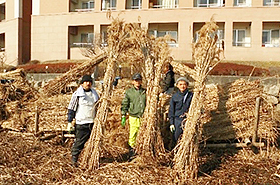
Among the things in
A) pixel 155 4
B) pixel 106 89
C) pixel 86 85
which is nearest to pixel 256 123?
pixel 106 89

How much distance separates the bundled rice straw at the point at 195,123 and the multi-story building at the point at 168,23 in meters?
14.0

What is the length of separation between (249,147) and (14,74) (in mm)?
5905

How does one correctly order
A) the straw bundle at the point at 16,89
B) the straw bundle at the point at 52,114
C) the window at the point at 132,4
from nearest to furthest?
the straw bundle at the point at 52,114
the straw bundle at the point at 16,89
the window at the point at 132,4

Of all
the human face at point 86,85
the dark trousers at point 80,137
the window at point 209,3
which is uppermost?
the window at point 209,3

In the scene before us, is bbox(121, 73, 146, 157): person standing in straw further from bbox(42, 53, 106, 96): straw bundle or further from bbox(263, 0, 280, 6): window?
bbox(263, 0, 280, 6): window

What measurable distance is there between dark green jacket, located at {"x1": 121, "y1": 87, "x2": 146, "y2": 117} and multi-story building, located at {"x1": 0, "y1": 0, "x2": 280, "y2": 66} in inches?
532

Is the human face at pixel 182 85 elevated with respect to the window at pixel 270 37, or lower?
lower

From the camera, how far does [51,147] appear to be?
606cm

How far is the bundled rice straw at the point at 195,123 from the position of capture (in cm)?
448

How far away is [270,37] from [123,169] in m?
19.6

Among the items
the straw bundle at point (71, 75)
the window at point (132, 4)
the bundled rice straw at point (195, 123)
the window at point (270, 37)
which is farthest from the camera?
the window at point (132, 4)

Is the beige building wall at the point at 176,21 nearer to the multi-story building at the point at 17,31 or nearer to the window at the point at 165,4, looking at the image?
the window at the point at 165,4

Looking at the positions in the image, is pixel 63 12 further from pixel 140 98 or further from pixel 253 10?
pixel 140 98

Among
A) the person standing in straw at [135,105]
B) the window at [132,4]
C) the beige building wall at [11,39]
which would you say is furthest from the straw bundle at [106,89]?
the beige building wall at [11,39]
